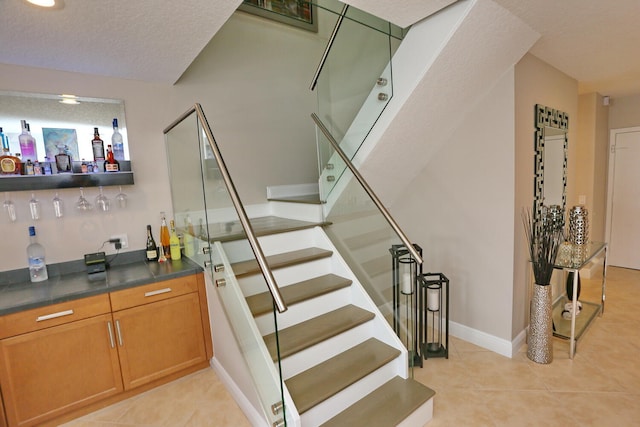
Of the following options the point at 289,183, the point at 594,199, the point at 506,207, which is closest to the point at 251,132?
the point at 289,183

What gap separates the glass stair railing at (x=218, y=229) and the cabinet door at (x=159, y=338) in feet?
1.29

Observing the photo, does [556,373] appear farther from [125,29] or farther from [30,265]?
[30,265]

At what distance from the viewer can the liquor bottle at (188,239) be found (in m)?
2.61

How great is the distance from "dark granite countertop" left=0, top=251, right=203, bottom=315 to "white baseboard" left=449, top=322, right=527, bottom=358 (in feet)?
7.80

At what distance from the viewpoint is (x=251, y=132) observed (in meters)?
3.46

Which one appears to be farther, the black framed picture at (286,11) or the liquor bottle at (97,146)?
the black framed picture at (286,11)

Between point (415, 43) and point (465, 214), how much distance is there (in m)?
1.48

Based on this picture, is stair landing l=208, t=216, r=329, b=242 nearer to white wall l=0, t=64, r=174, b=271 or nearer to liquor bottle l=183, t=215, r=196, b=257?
liquor bottle l=183, t=215, r=196, b=257

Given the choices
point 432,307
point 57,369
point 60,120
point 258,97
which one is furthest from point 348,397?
point 258,97

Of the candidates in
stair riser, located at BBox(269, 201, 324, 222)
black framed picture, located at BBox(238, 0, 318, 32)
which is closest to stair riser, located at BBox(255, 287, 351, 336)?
stair riser, located at BBox(269, 201, 324, 222)

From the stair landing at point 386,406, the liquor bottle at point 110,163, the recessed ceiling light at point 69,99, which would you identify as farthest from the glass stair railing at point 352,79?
the recessed ceiling light at point 69,99

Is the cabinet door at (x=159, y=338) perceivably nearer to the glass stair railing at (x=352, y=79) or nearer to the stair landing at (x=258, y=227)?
the stair landing at (x=258, y=227)

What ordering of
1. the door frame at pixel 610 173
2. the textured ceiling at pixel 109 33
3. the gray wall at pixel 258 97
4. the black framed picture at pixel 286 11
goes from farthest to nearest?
1. the door frame at pixel 610 173
2. the black framed picture at pixel 286 11
3. the gray wall at pixel 258 97
4. the textured ceiling at pixel 109 33

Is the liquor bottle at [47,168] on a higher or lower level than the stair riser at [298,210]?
higher
